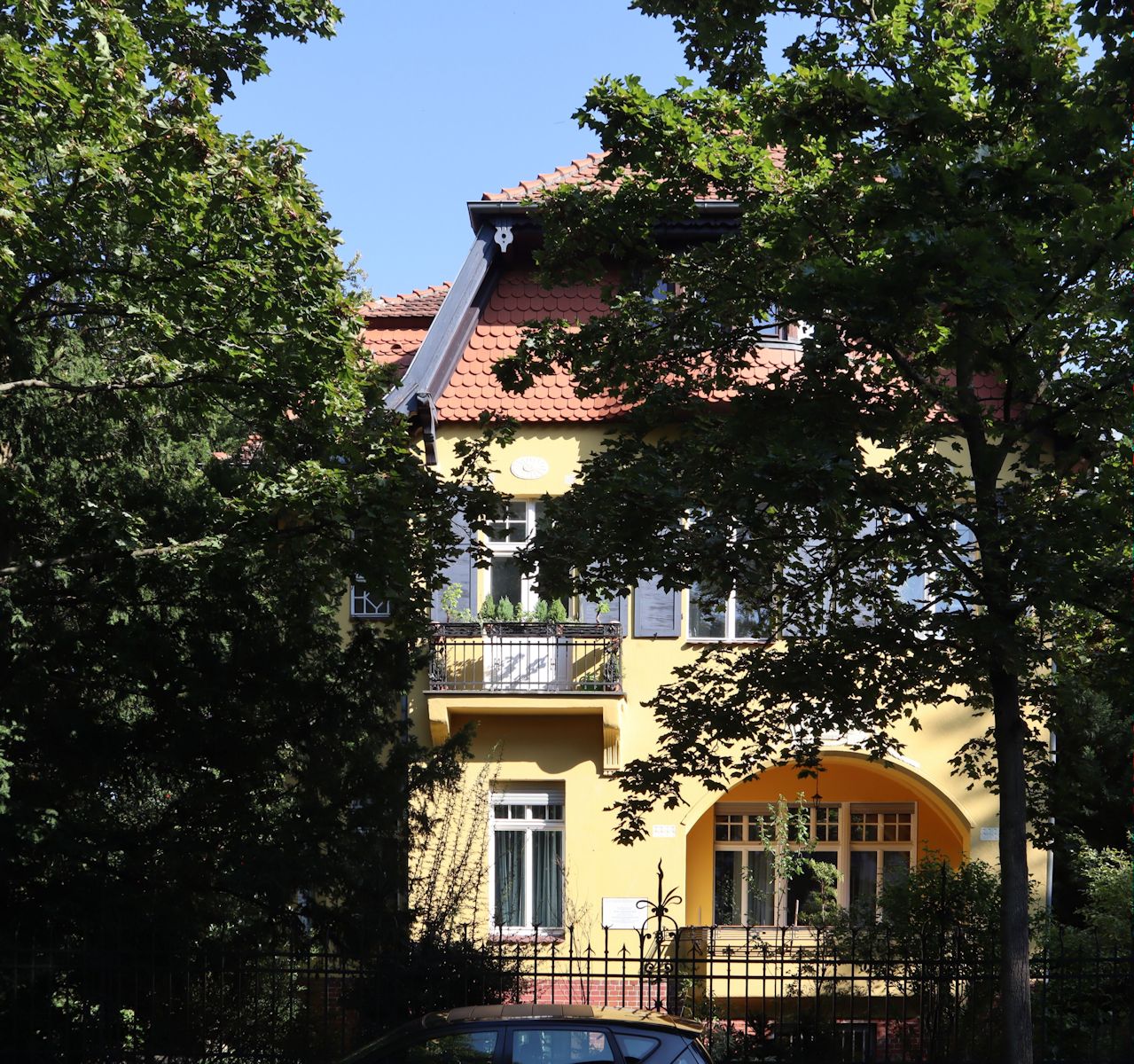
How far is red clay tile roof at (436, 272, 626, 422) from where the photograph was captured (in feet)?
64.2

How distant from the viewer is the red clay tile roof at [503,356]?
19562 millimetres

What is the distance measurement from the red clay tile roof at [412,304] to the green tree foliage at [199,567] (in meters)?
9.13

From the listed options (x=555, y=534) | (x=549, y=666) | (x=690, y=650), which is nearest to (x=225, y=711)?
(x=555, y=534)

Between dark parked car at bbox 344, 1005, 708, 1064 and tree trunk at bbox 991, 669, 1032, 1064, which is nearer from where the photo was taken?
dark parked car at bbox 344, 1005, 708, 1064

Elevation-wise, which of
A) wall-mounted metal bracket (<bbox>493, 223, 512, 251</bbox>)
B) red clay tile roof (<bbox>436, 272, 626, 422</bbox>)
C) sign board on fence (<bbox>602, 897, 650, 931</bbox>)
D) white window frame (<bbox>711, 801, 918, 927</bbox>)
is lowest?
sign board on fence (<bbox>602, 897, 650, 931</bbox>)

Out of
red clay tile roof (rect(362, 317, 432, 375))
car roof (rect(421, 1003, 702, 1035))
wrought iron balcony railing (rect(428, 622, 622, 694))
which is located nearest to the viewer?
car roof (rect(421, 1003, 702, 1035))

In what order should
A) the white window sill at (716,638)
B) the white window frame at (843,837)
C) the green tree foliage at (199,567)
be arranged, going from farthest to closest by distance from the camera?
the white window frame at (843,837) < the white window sill at (716,638) < the green tree foliage at (199,567)

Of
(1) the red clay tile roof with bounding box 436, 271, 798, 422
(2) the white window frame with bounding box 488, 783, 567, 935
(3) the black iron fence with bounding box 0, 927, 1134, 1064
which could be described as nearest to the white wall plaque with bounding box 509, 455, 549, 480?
(1) the red clay tile roof with bounding box 436, 271, 798, 422

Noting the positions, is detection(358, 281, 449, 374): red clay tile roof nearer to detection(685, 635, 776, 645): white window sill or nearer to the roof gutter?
the roof gutter

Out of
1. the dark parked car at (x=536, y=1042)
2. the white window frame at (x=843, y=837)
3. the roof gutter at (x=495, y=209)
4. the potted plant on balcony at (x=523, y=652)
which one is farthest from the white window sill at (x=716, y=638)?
the dark parked car at (x=536, y=1042)

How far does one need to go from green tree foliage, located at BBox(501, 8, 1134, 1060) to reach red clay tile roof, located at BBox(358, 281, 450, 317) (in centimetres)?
1020

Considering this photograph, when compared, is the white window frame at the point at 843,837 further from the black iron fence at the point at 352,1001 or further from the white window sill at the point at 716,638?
the black iron fence at the point at 352,1001

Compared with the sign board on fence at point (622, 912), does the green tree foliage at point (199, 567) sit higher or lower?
higher

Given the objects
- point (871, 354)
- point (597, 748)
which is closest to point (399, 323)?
point (597, 748)
